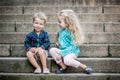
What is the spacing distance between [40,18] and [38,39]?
0.37 m

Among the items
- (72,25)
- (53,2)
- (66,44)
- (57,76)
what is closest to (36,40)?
(66,44)

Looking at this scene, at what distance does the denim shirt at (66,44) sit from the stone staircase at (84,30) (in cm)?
24

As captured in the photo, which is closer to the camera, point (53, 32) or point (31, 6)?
point (53, 32)

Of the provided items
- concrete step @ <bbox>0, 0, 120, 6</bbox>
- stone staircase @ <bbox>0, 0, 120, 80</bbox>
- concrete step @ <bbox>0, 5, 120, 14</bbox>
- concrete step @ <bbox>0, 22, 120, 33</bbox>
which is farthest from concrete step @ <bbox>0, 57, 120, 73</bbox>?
concrete step @ <bbox>0, 0, 120, 6</bbox>

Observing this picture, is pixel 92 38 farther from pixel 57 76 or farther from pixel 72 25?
pixel 57 76

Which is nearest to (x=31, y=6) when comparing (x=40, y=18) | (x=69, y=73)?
(x=40, y=18)

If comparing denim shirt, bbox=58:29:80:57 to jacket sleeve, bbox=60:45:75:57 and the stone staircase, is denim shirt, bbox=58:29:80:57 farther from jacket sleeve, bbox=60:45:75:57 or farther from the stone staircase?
the stone staircase

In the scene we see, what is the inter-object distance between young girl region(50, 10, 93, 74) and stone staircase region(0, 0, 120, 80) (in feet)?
0.50

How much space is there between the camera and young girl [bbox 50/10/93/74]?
5629 millimetres

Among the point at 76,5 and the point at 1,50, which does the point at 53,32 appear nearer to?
the point at 1,50

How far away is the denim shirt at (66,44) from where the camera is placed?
5738 millimetres

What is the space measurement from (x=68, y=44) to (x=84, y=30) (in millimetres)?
1325

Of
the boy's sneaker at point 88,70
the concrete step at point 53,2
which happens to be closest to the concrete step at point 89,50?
the boy's sneaker at point 88,70

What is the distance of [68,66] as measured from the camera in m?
5.80
